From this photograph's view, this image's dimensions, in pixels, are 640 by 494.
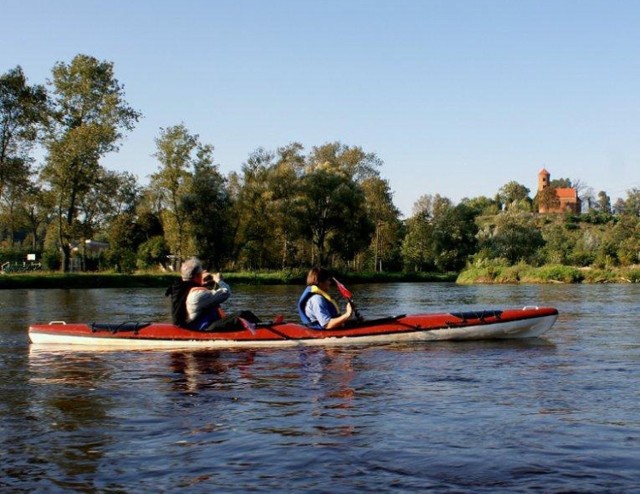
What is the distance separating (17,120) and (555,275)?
33680 mm

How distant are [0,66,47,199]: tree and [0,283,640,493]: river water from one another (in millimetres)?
30112

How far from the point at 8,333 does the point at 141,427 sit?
10339mm

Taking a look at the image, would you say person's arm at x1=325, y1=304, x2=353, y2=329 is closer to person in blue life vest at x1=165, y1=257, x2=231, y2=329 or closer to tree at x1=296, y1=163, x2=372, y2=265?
person in blue life vest at x1=165, y1=257, x2=231, y2=329

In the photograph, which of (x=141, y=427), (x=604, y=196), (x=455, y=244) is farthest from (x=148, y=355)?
(x=604, y=196)

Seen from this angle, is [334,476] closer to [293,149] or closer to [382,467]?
[382,467]

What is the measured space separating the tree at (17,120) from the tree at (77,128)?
1.71m

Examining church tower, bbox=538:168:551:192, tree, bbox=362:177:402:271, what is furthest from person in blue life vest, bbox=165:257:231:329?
church tower, bbox=538:168:551:192

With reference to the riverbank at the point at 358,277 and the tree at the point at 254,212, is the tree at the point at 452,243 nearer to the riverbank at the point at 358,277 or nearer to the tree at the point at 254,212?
the riverbank at the point at 358,277

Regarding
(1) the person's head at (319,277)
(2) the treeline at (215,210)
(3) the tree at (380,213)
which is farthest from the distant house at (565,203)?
(1) the person's head at (319,277)

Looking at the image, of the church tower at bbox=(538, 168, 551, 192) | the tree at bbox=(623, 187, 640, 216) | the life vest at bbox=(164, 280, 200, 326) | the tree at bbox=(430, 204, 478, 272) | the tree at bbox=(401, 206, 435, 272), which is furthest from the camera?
the church tower at bbox=(538, 168, 551, 192)

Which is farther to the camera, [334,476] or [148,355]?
[148,355]

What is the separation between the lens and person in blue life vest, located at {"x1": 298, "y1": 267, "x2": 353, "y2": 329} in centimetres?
1191

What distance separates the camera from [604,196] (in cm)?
16238

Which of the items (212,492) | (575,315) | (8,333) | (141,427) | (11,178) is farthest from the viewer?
(11,178)
